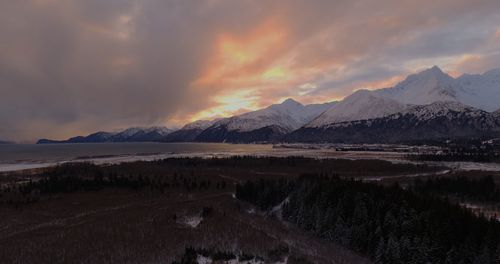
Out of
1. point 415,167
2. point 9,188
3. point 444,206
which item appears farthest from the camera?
point 415,167

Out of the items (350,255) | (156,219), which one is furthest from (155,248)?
(350,255)

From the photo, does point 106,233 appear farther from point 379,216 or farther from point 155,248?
point 379,216

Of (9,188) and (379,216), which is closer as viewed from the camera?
(379,216)

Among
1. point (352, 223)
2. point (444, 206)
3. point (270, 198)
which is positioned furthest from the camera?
point (270, 198)

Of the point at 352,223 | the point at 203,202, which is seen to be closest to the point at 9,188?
the point at 203,202

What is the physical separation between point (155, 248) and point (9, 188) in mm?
93022

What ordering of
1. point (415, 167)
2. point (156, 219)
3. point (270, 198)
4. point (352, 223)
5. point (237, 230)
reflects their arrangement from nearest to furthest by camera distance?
point (352, 223), point (237, 230), point (156, 219), point (270, 198), point (415, 167)

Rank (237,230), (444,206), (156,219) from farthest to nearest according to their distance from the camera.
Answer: (156,219) → (237,230) → (444,206)

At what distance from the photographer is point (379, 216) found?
5956 cm

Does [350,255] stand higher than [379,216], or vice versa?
[379,216]

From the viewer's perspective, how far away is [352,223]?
62906mm

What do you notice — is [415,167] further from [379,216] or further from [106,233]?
[106,233]

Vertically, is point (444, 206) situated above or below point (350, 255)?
above

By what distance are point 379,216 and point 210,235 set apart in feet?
90.2
